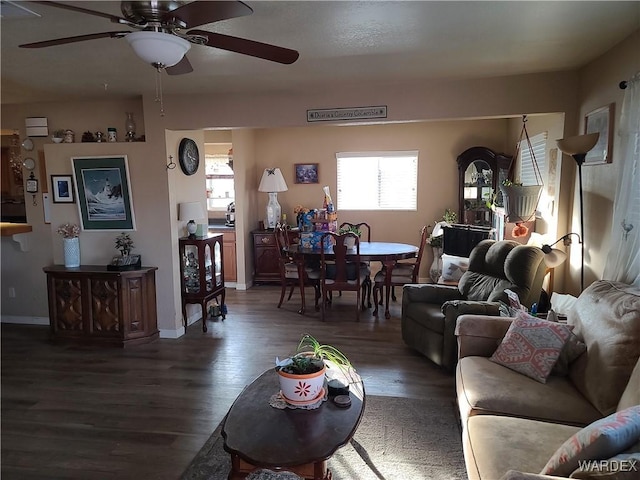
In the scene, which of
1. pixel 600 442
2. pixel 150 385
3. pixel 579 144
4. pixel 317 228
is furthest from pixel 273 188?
pixel 600 442

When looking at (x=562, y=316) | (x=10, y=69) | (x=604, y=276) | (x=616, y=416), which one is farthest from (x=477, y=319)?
(x=10, y=69)

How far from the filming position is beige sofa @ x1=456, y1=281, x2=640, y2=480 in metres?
1.68

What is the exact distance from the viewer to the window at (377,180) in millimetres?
6297

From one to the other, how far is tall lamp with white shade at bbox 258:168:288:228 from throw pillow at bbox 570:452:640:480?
17.6 ft

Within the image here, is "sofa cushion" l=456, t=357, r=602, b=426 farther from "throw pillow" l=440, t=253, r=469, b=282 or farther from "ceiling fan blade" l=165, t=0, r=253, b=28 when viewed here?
"throw pillow" l=440, t=253, r=469, b=282

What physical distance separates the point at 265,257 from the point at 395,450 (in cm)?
429

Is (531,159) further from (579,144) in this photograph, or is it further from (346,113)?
(346,113)

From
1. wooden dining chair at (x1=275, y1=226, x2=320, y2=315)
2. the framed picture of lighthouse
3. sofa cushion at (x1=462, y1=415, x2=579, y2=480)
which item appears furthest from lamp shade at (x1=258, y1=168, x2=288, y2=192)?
sofa cushion at (x1=462, y1=415, x2=579, y2=480)

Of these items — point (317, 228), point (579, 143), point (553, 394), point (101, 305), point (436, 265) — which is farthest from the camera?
point (436, 265)

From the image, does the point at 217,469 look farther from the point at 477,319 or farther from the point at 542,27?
the point at 542,27

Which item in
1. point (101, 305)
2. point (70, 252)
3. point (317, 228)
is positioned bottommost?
point (101, 305)

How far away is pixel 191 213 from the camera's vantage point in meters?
4.43

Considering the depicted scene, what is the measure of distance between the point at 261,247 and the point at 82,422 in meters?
3.83

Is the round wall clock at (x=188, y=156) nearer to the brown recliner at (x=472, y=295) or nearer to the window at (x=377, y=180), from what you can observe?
the window at (x=377, y=180)
